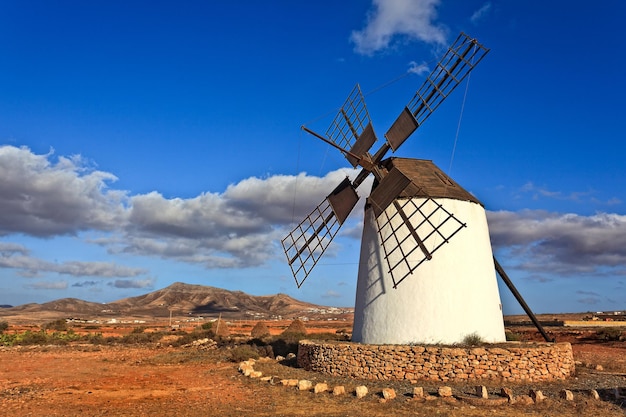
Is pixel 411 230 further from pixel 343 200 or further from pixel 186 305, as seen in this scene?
pixel 186 305

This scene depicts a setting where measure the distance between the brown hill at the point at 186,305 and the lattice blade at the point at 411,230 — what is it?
283 ft

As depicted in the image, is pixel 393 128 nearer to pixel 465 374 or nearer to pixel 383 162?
pixel 383 162

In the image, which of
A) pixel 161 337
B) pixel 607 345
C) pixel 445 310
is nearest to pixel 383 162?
pixel 445 310

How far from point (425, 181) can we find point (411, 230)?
229 centimetres

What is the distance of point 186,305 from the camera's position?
109938mm

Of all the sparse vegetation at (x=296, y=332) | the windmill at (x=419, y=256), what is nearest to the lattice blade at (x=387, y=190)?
the windmill at (x=419, y=256)

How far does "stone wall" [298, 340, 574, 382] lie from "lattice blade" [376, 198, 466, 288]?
2341mm

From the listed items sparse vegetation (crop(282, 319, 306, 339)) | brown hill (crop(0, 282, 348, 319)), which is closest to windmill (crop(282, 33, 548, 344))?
sparse vegetation (crop(282, 319, 306, 339))

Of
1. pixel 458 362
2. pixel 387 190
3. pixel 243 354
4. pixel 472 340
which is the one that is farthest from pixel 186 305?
pixel 458 362

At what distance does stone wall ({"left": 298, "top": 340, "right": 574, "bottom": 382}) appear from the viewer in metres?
12.8

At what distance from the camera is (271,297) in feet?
413

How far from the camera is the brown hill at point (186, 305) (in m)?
103

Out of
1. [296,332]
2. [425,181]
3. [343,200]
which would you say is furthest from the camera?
[296,332]

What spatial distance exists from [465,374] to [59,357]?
1866 centimetres
